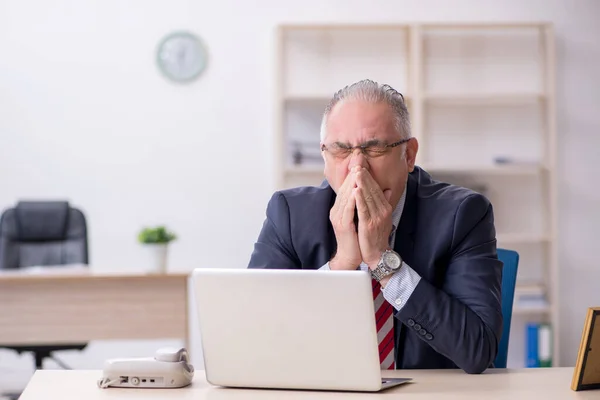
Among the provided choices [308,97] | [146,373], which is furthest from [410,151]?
[308,97]

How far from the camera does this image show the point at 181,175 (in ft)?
16.4

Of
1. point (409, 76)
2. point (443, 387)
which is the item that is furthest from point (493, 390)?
point (409, 76)

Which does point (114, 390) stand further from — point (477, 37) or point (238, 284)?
point (477, 37)

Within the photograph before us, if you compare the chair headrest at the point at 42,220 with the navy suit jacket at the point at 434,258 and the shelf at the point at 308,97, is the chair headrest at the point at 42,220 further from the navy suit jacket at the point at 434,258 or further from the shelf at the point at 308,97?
the navy suit jacket at the point at 434,258

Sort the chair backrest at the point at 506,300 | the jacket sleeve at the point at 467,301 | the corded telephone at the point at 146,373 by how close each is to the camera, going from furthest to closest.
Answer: the chair backrest at the point at 506,300, the jacket sleeve at the point at 467,301, the corded telephone at the point at 146,373

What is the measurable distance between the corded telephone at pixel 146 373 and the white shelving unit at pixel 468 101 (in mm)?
3438

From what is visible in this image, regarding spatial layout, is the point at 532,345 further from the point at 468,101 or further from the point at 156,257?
the point at 156,257

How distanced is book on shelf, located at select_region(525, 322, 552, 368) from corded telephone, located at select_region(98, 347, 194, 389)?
3.67 m

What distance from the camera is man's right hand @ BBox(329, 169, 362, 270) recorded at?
5.69 feet

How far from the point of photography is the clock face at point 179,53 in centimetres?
494

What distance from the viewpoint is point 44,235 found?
4094 mm

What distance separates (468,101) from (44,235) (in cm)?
254

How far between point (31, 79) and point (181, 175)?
106 cm

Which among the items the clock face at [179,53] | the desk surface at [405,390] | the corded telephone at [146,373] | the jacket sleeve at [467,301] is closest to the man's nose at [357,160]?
the jacket sleeve at [467,301]
